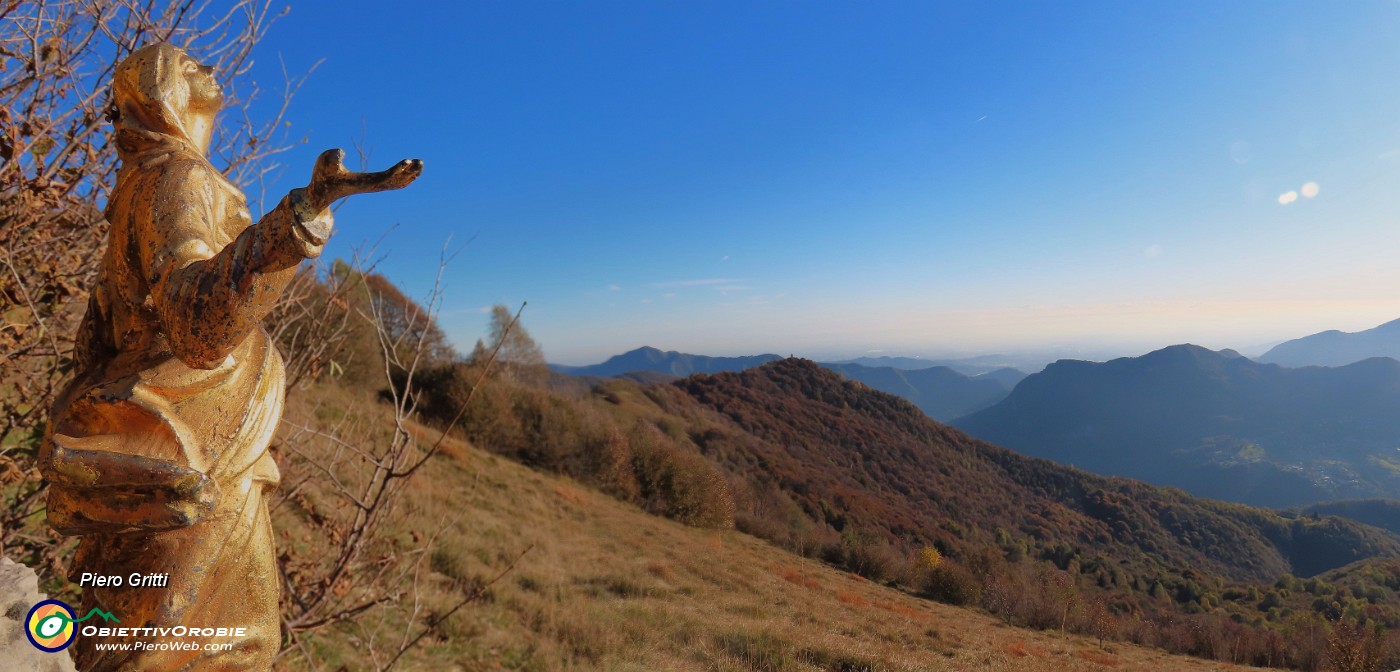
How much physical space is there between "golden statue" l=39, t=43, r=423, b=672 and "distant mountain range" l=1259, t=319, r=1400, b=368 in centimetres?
10128

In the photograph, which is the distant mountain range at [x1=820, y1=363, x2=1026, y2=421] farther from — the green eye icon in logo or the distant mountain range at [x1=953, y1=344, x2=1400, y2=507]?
the green eye icon in logo

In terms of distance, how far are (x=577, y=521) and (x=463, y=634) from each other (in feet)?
33.8

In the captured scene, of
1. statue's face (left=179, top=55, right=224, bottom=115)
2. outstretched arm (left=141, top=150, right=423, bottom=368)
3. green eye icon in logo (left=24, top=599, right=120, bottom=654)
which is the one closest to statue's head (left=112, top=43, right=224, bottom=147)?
statue's face (left=179, top=55, right=224, bottom=115)

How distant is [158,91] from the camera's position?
120 cm

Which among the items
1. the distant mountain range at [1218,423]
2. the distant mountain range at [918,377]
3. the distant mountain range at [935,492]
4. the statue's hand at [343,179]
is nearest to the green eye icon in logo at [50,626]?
the statue's hand at [343,179]

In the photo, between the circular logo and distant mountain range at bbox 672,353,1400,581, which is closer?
the circular logo

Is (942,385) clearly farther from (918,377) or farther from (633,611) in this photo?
(633,611)

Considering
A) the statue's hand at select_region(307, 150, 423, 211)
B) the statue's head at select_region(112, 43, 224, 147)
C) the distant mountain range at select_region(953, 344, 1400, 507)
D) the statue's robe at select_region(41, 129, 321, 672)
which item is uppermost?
the statue's head at select_region(112, 43, 224, 147)

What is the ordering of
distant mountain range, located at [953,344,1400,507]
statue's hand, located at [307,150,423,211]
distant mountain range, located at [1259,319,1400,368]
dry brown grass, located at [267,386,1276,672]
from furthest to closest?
1. distant mountain range, located at [1259,319,1400,368]
2. distant mountain range, located at [953,344,1400,507]
3. dry brown grass, located at [267,386,1276,672]
4. statue's hand, located at [307,150,423,211]

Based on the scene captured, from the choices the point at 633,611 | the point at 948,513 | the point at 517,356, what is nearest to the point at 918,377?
the point at 948,513

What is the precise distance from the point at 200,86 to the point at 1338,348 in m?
124

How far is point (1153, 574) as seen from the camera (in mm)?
31609

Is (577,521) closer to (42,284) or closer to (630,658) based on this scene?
(630,658)

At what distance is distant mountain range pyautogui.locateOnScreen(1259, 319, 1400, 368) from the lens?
236 ft
